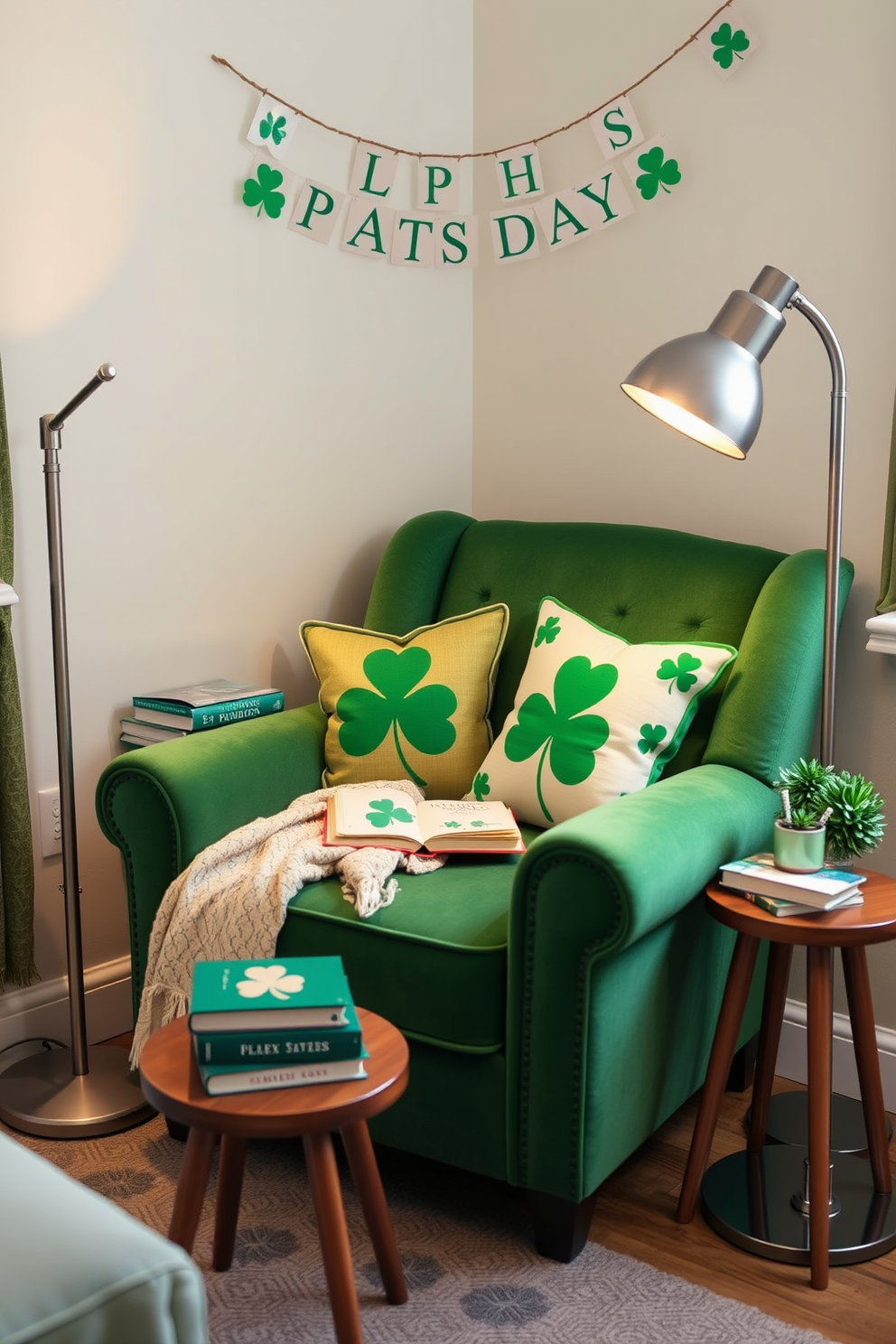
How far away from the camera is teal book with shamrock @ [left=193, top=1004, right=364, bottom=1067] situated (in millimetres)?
1319

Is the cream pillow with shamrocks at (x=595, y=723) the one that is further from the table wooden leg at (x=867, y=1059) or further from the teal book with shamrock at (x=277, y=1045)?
the teal book with shamrock at (x=277, y=1045)

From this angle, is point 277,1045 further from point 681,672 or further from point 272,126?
point 272,126

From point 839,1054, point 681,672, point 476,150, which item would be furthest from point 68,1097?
point 476,150

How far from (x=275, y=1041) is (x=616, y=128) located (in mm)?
1976

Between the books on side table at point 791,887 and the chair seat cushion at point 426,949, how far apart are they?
0.34 m

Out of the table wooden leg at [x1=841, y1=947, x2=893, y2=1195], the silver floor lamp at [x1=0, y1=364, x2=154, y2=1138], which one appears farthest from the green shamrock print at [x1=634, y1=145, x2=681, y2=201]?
the table wooden leg at [x1=841, y1=947, x2=893, y2=1195]

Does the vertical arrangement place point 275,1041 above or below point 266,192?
below

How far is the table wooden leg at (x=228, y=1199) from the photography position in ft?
5.14

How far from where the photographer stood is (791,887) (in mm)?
1668

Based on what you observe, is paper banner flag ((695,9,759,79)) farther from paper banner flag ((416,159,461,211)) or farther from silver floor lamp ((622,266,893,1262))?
silver floor lamp ((622,266,893,1262))

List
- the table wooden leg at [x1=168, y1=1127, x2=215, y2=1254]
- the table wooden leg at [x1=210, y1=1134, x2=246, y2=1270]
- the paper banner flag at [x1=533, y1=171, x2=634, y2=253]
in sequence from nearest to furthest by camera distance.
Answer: the table wooden leg at [x1=168, y1=1127, x2=215, y2=1254], the table wooden leg at [x1=210, y1=1134, x2=246, y2=1270], the paper banner flag at [x1=533, y1=171, x2=634, y2=253]

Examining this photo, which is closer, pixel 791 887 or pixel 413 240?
pixel 791 887

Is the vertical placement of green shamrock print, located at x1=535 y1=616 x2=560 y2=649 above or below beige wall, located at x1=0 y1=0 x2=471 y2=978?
below

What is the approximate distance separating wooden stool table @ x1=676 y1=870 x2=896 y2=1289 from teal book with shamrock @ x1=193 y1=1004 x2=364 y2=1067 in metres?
0.63
